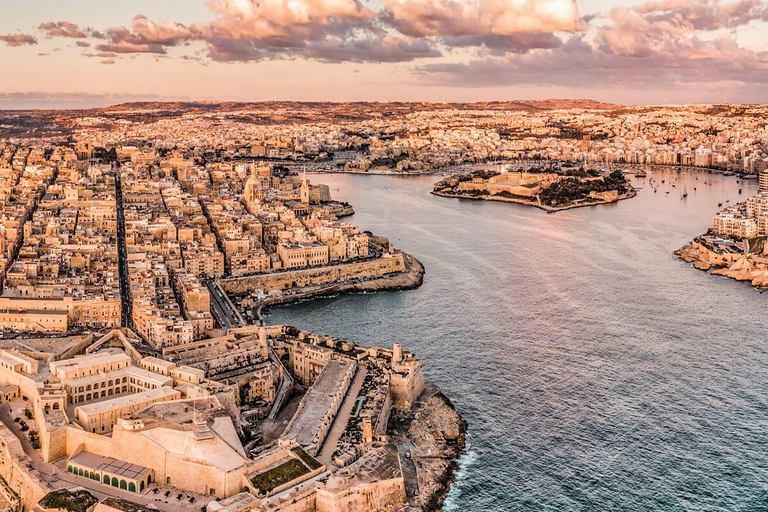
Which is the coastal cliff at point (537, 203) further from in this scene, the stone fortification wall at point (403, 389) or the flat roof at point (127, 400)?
the flat roof at point (127, 400)

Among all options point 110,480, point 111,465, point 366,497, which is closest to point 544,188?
point 366,497

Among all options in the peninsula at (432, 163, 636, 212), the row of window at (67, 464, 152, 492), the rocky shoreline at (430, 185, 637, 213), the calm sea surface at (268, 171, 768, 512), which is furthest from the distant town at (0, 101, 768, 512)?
the calm sea surface at (268, 171, 768, 512)

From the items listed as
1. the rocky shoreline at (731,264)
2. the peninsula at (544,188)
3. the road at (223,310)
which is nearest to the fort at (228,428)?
the road at (223,310)

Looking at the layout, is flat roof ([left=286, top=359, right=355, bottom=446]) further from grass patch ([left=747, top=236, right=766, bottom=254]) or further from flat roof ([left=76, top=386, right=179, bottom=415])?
grass patch ([left=747, top=236, right=766, bottom=254])

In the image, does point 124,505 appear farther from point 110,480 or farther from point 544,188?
point 544,188

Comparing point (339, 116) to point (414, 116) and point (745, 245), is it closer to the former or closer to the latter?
point (414, 116)

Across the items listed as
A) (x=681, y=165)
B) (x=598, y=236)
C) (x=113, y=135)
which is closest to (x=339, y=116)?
Result: (x=113, y=135)
